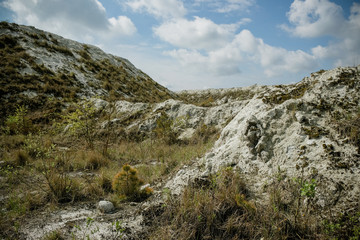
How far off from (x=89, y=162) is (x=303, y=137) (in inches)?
244

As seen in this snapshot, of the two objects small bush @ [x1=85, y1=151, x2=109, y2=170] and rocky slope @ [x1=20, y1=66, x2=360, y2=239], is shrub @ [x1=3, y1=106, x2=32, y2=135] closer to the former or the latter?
small bush @ [x1=85, y1=151, x2=109, y2=170]

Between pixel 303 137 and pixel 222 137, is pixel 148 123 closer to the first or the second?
pixel 222 137

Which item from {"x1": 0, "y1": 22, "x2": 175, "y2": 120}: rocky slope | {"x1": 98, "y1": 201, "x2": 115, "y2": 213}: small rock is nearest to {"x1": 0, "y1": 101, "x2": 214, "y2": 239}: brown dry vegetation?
{"x1": 98, "y1": 201, "x2": 115, "y2": 213}: small rock

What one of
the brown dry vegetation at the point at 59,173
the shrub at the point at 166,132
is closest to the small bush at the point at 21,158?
the brown dry vegetation at the point at 59,173

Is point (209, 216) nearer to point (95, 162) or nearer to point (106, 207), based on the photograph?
point (106, 207)

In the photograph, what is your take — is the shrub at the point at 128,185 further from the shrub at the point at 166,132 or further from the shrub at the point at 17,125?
the shrub at the point at 17,125

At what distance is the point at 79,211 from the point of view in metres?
3.64

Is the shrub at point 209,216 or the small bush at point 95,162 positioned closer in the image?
the shrub at point 209,216

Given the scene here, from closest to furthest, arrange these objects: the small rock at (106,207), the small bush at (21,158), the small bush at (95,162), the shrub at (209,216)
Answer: the shrub at (209,216)
the small rock at (106,207)
the small bush at (21,158)
the small bush at (95,162)

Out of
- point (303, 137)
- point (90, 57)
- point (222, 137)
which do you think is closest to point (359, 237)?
point (303, 137)

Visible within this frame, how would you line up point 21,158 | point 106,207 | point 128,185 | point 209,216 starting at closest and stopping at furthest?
point 209,216
point 106,207
point 128,185
point 21,158

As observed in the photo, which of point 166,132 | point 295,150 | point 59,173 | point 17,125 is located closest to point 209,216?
point 295,150

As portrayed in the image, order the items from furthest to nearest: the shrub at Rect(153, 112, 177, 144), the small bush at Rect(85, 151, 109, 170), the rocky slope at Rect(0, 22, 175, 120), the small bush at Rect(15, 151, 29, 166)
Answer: the rocky slope at Rect(0, 22, 175, 120) → the shrub at Rect(153, 112, 177, 144) → the small bush at Rect(85, 151, 109, 170) → the small bush at Rect(15, 151, 29, 166)

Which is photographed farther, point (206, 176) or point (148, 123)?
point (148, 123)
